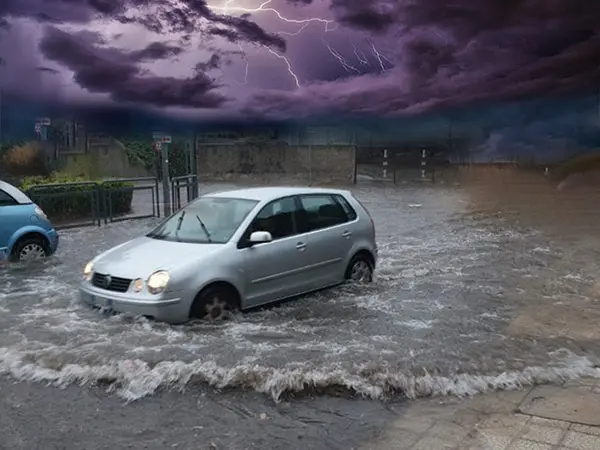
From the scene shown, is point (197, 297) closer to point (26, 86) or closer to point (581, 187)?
point (26, 86)

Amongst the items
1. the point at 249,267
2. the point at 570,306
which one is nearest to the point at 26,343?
the point at 249,267

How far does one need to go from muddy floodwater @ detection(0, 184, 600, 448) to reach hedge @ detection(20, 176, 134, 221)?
13.7ft

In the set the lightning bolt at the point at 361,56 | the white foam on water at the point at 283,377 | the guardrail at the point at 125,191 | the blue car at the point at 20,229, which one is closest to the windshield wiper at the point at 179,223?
Answer: the white foam on water at the point at 283,377

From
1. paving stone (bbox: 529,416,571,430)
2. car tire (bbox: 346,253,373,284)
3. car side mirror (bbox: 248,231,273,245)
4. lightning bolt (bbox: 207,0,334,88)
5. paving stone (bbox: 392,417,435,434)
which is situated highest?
lightning bolt (bbox: 207,0,334,88)

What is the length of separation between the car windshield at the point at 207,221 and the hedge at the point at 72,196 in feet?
22.6

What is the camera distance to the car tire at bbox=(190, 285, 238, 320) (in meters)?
5.61

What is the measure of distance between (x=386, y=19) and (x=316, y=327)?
8.29m

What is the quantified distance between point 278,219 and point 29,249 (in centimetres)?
424

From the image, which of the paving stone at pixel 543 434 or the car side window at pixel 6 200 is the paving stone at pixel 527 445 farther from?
the car side window at pixel 6 200

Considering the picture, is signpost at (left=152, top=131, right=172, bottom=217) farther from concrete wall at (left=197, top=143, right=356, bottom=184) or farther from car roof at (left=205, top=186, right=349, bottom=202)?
car roof at (left=205, top=186, right=349, bottom=202)

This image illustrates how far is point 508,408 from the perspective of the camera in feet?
13.0

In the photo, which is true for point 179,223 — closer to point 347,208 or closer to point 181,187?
point 347,208

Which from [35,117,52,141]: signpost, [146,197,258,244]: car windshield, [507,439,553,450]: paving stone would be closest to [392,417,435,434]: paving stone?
[507,439,553,450]: paving stone

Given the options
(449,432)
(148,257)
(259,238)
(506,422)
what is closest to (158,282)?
(148,257)
